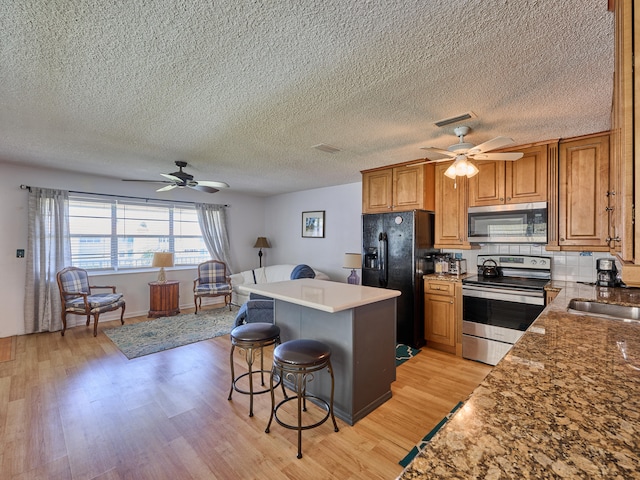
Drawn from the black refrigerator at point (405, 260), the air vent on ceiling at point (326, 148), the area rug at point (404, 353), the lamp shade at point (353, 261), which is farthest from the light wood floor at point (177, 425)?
the air vent on ceiling at point (326, 148)

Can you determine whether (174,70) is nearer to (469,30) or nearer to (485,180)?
(469,30)

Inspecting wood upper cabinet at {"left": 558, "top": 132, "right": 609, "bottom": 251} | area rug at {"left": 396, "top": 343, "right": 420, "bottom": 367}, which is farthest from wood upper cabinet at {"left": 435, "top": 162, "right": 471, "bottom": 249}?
area rug at {"left": 396, "top": 343, "right": 420, "bottom": 367}

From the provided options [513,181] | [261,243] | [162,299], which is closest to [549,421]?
[513,181]

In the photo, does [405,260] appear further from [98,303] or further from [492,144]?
[98,303]

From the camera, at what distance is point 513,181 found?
3252 mm

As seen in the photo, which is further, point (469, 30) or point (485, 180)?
point (485, 180)

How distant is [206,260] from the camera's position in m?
6.28

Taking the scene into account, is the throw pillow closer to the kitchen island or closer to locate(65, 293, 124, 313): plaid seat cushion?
the kitchen island

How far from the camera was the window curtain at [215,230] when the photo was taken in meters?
6.08

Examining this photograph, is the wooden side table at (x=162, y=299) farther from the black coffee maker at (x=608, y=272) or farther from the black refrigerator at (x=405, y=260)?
the black coffee maker at (x=608, y=272)

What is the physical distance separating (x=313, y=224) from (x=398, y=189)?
2.39 m

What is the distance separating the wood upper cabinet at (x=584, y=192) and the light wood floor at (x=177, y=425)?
1639mm

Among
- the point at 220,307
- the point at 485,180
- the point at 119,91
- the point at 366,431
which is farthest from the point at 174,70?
the point at 220,307

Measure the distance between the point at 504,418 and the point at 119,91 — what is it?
2.75 metres
